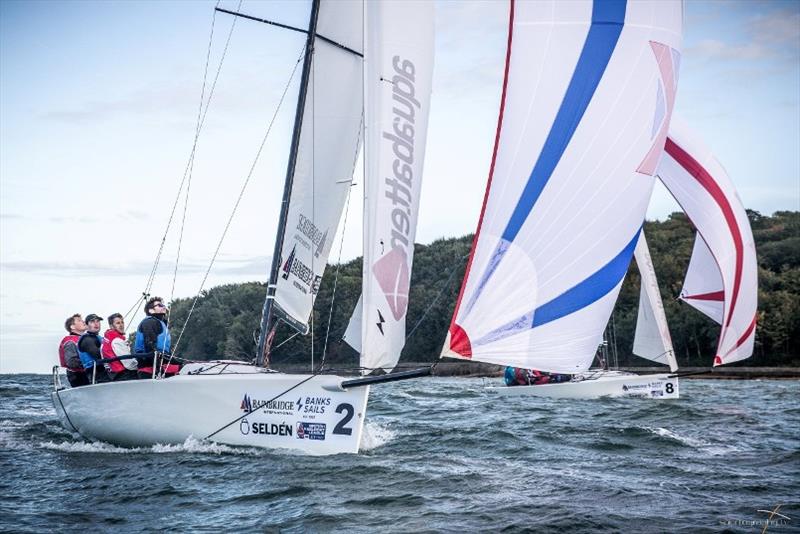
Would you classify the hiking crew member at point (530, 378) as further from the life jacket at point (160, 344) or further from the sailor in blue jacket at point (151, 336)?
the sailor in blue jacket at point (151, 336)

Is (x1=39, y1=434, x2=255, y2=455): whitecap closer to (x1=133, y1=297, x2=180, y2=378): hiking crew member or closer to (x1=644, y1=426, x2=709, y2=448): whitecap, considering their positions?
(x1=133, y1=297, x2=180, y2=378): hiking crew member

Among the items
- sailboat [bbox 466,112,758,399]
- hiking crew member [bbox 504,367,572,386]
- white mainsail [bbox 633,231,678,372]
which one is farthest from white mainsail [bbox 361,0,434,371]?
white mainsail [bbox 633,231,678,372]

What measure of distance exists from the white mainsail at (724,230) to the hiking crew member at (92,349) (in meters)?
11.1

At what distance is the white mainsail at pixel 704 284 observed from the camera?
59.4 feet

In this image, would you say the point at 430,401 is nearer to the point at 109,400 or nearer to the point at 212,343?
the point at 109,400

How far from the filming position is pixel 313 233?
38.2 ft

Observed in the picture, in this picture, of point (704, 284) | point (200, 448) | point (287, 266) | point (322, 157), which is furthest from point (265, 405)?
point (704, 284)

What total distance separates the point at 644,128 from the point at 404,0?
349 cm

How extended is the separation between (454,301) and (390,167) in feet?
153

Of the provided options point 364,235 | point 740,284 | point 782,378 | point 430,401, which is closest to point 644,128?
point 364,235

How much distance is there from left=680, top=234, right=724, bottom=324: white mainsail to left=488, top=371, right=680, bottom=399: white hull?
2.36 m

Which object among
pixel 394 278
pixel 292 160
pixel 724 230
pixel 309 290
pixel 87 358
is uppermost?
pixel 292 160

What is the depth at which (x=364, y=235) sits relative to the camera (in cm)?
870

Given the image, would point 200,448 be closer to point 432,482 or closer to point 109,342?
point 109,342
